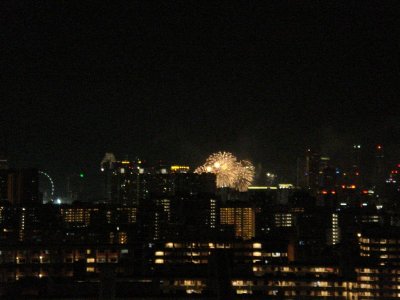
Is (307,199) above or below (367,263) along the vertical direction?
above

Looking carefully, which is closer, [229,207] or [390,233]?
[390,233]

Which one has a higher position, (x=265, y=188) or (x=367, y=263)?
(x=265, y=188)

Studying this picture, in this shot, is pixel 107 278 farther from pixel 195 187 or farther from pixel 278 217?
pixel 195 187

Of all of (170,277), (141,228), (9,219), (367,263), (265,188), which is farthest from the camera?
(265,188)

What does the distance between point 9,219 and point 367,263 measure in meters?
17.1

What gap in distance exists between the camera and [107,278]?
22.7ft

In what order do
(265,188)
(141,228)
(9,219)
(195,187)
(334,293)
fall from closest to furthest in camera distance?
1. (334,293)
2. (141,228)
3. (9,219)
4. (195,187)
5. (265,188)

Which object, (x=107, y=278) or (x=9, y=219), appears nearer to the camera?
(x=107, y=278)

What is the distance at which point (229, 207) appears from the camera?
29500mm

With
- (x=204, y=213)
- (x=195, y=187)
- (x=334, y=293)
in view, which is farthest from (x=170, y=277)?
(x=195, y=187)

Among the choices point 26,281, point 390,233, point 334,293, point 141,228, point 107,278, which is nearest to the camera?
point 107,278

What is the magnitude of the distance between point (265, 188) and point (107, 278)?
3658cm

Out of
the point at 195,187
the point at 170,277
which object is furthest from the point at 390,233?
the point at 195,187

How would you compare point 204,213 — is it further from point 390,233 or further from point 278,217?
point 390,233
